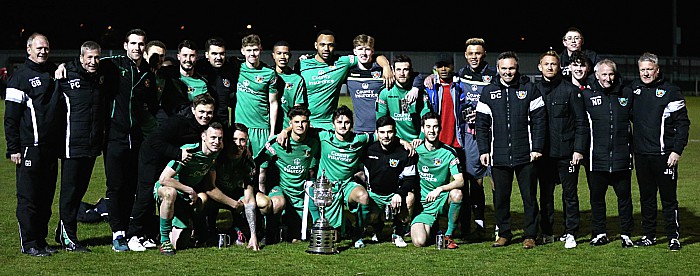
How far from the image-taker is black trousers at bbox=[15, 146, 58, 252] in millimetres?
7871

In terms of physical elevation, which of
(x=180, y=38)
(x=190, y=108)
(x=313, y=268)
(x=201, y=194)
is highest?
(x=180, y=38)

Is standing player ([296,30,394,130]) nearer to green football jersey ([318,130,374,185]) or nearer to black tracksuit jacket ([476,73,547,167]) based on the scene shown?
green football jersey ([318,130,374,185])

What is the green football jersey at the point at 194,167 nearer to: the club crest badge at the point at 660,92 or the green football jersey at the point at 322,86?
the green football jersey at the point at 322,86

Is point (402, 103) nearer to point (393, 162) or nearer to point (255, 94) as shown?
point (393, 162)

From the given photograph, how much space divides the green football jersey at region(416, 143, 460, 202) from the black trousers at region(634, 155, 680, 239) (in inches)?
65.3

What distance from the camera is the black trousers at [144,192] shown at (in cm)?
835

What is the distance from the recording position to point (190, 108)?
8547 millimetres

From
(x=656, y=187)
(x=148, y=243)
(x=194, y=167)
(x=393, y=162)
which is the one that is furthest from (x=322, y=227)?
(x=656, y=187)

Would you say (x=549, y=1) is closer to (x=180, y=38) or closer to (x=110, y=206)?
(x=180, y=38)

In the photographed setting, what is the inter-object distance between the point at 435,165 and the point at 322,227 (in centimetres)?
132

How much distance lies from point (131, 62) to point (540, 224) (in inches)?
159

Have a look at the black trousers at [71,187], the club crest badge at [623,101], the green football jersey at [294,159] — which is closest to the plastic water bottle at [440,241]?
the green football jersey at [294,159]

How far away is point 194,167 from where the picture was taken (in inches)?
327

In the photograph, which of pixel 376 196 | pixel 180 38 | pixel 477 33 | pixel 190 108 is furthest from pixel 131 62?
pixel 477 33
